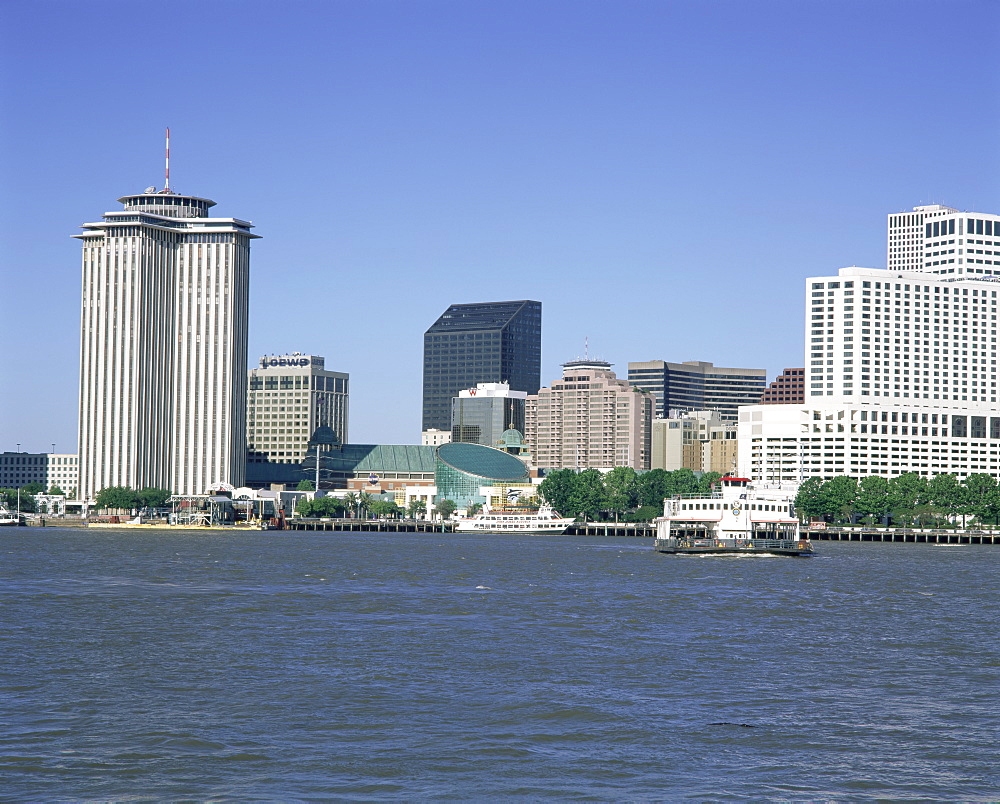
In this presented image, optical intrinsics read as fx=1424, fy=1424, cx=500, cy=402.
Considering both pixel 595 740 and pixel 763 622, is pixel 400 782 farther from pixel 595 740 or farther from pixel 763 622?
pixel 763 622

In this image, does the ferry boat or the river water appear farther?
the ferry boat

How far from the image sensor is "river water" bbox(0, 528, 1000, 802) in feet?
127

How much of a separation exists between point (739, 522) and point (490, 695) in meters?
122

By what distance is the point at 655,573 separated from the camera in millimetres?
128750

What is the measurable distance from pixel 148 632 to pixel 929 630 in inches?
1605

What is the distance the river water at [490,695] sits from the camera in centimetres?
3879

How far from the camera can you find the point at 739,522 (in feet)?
557

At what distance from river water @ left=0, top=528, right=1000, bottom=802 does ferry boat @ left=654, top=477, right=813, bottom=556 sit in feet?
209

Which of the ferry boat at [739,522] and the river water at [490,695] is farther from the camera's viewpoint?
the ferry boat at [739,522]

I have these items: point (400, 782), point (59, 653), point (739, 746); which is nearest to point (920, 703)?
point (739, 746)

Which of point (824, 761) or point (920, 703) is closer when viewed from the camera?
point (824, 761)

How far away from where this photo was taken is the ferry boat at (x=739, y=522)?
163500 mm

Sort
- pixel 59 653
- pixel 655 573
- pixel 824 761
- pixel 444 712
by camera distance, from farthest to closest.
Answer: pixel 655 573 → pixel 59 653 → pixel 444 712 → pixel 824 761

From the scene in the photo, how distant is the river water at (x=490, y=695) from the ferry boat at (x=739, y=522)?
209ft
